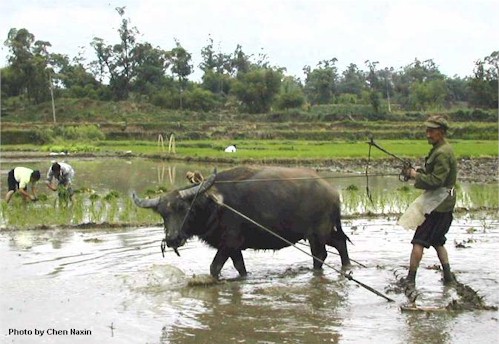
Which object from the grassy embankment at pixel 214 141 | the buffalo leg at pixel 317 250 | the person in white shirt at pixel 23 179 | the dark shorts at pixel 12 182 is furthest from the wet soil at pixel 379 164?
the buffalo leg at pixel 317 250

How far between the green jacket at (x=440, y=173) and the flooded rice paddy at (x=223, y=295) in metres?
0.94

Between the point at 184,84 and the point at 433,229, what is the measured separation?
203 feet

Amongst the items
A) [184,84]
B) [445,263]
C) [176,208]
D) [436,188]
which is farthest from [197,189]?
[184,84]

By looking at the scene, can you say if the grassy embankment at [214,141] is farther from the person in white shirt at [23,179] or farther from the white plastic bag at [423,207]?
the white plastic bag at [423,207]

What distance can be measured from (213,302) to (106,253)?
2813mm

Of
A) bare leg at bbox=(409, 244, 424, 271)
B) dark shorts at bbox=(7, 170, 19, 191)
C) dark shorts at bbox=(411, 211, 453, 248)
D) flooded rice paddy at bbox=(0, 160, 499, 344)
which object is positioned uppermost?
dark shorts at bbox=(7, 170, 19, 191)

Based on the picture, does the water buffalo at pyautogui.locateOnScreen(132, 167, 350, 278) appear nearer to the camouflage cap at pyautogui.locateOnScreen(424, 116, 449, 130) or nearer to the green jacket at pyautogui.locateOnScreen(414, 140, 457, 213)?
the green jacket at pyautogui.locateOnScreen(414, 140, 457, 213)

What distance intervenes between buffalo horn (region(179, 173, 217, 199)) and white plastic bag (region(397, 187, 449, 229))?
81.0 inches

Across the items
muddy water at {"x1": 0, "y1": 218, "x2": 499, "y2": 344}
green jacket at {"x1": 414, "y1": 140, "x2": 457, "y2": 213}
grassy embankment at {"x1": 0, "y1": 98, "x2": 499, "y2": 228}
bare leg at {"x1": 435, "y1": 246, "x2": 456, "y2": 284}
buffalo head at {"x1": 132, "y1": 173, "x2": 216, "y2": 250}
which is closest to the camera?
muddy water at {"x1": 0, "y1": 218, "x2": 499, "y2": 344}

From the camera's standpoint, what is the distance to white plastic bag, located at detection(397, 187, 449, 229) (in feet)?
22.7

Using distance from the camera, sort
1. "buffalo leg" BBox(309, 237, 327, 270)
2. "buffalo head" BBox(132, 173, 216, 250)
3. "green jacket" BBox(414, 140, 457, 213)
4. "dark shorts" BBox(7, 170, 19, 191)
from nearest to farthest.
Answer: "green jacket" BBox(414, 140, 457, 213) → "buffalo head" BBox(132, 173, 216, 250) → "buffalo leg" BBox(309, 237, 327, 270) → "dark shorts" BBox(7, 170, 19, 191)

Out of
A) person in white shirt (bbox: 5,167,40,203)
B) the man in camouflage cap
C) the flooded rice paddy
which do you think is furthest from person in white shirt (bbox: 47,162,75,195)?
the man in camouflage cap

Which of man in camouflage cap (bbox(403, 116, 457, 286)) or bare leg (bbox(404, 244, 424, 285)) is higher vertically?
man in camouflage cap (bbox(403, 116, 457, 286))

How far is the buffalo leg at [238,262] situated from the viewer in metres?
7.78
